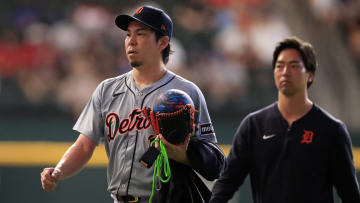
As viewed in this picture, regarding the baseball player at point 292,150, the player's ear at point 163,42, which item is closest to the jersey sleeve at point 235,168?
the baseball player at point 292,150

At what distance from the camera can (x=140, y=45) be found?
3.69 meters

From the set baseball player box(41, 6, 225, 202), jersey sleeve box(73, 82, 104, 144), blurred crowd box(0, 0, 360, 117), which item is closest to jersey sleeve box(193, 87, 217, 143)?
baseball player box(41, 6, 225, 202)

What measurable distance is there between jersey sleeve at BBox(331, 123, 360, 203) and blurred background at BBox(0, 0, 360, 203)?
4510 millimetres

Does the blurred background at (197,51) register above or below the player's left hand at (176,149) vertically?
above

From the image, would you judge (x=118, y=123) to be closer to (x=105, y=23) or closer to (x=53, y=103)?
(x=53, y=103)

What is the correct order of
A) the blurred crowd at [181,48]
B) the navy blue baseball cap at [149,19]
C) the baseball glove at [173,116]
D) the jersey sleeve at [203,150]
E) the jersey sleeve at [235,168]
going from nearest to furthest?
the baseball glove at [173,116], the jersey sleeve at [203,150], the navy blue baseball cap at [149,19], the jersey sleeve at [235,168], the blurred crowd at [181,48]

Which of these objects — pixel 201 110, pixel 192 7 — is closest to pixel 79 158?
pixel 201 110

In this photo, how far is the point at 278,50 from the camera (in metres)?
4.20

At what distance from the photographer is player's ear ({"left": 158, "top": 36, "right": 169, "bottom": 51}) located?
3831 millimetres

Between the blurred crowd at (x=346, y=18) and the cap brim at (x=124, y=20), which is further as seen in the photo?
the blurred crowd at (x=346, y=18)

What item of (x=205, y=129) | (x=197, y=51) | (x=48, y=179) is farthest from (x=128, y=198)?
(x=197, y=51)

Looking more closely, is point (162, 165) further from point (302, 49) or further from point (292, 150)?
point (302, 49)

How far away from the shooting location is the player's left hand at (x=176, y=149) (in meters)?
3.26

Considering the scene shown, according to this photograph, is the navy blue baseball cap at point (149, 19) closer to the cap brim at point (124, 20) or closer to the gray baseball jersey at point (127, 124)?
the cap brim at point (124, 20)
